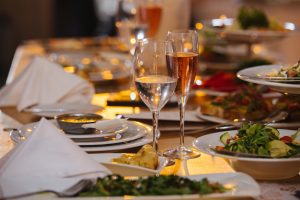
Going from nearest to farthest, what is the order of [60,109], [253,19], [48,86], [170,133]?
1. [170,133]
2. [60,109]
3. [48,86]
4. [253,19]

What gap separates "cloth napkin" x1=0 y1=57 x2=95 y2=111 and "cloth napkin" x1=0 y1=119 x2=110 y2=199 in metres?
0.95

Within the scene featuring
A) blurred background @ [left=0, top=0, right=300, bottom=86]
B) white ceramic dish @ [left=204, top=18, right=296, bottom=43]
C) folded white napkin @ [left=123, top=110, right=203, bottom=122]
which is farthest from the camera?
blurred background @ [left=0, top=0, right=300, bottom=86]

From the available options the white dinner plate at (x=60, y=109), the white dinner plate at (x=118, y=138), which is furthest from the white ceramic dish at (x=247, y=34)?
the white dinner plate at (x=118, y=138)

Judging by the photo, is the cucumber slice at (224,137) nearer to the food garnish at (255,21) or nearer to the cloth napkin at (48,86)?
the cloth napkin at (48,86)

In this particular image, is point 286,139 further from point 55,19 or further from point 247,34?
point 55,19

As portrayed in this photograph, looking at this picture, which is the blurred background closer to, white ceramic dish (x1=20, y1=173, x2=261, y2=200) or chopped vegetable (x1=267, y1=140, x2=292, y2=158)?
chopped vegetable (x1=267, y1=140, x2=292, y2=158)

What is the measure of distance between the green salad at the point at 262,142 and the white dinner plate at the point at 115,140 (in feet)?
0.73

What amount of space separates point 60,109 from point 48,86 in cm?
26

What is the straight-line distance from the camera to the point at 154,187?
1.13 metres

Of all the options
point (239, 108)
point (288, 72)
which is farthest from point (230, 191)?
point (239, 108)

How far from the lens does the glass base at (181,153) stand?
1.50m

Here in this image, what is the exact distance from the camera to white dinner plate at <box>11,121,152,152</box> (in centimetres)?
150

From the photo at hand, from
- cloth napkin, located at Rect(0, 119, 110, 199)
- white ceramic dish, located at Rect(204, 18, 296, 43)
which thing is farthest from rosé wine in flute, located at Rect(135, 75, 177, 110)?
white ceramic dish, located at Rect(204, 18, 296, 43)

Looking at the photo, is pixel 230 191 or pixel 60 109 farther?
pixel 60 109
